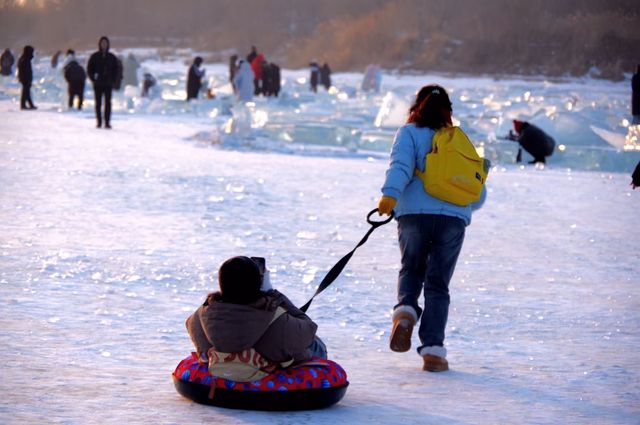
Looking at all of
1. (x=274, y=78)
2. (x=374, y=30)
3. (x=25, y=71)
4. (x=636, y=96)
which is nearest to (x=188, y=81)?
(x=274, y=78)

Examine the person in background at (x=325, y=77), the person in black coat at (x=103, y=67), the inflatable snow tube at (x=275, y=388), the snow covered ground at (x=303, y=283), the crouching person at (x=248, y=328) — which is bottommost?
the person in background at (x=325, y=77)

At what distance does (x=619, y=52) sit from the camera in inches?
3071

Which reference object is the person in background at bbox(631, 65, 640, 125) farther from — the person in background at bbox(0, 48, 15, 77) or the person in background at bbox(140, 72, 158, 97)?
the person in background at bbox(0, 48, 15, 77)

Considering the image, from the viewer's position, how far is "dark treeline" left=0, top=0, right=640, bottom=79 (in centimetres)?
8238

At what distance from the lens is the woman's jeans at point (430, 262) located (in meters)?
5.22

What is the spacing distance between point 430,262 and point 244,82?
2471 cm

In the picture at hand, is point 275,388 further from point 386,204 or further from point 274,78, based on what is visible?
point 274,78

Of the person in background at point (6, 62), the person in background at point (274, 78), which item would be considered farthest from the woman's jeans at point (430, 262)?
the person in background at point (6, 62)

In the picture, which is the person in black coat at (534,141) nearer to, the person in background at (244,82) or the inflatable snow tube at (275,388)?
the person in background at (244,82)

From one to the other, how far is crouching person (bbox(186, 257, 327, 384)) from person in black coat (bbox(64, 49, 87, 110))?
2299 cm

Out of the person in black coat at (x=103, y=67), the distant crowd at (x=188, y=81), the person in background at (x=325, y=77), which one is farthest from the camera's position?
the person in background at (x=325, y=77)

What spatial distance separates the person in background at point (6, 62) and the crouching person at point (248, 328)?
3814cm

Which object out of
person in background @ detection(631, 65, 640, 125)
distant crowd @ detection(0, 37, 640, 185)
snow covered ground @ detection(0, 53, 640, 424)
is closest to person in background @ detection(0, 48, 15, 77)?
distant crowd @ detection(0, 37, 640, 185)

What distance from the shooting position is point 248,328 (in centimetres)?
436
